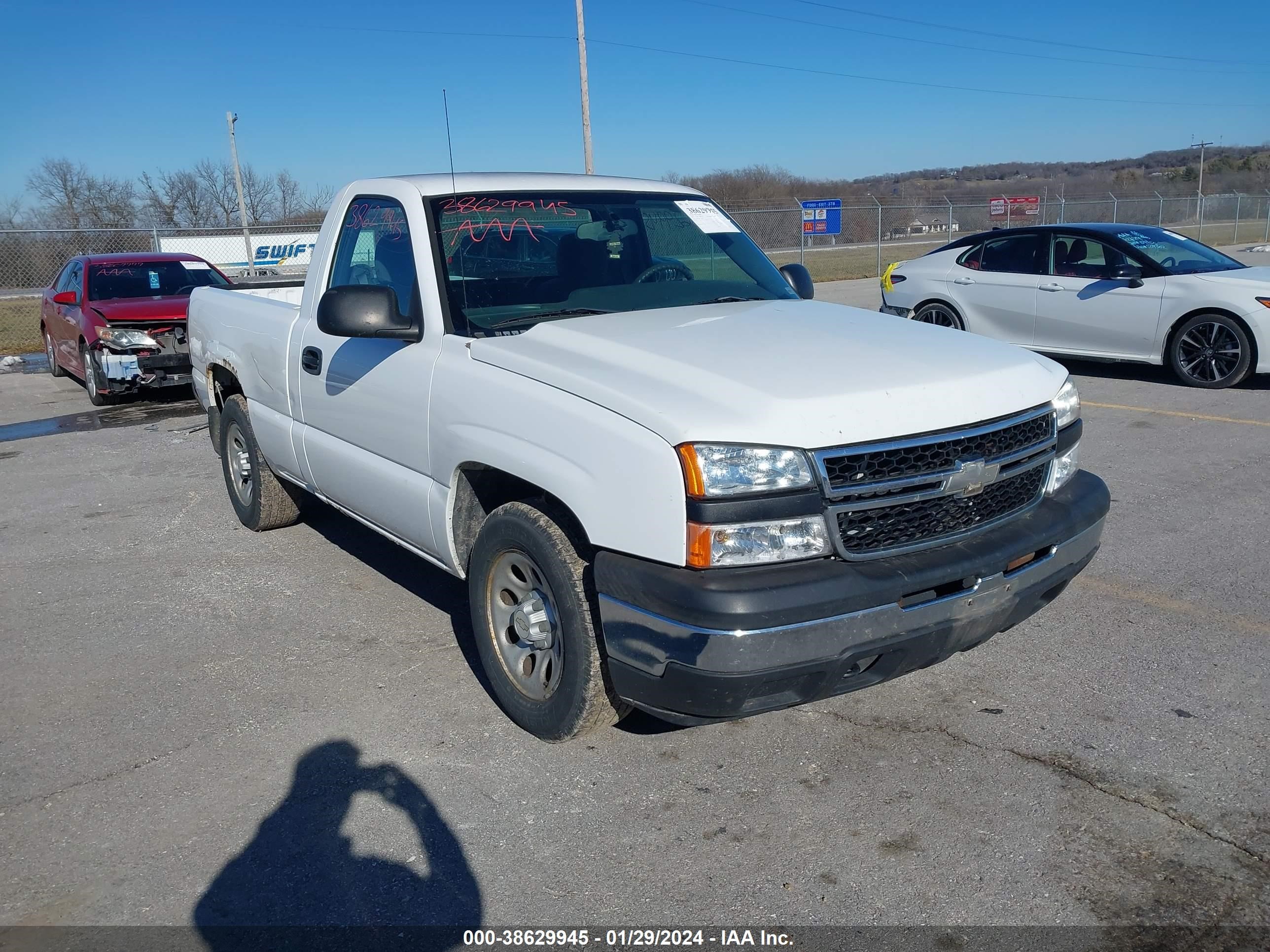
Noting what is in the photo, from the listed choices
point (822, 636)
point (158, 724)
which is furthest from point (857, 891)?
point (158, 724)

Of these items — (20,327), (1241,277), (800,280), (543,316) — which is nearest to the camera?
(543,316)

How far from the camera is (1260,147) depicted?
124 m

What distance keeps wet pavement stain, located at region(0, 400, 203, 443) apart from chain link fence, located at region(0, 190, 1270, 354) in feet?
10.6

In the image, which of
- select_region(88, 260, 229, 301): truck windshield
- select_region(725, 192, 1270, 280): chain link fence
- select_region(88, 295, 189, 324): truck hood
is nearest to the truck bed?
select_region(88, 295, 189, 324): truck hood

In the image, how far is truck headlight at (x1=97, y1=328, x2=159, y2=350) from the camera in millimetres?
11234

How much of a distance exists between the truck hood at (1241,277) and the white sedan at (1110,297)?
0.5 inches

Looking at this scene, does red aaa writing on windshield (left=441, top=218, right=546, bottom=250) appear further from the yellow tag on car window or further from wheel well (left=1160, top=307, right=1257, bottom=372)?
the yellow tag on car window

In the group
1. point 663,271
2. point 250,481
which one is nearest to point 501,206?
point 663,271

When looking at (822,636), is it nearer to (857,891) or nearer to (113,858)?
(857,891)

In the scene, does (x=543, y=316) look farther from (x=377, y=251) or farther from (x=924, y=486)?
(x=924, y=486)

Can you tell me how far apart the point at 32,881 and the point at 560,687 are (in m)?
1.65

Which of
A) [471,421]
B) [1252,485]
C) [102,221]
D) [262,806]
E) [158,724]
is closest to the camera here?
[262,806]

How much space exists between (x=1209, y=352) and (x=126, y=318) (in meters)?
11.1

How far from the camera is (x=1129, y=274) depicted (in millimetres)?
9898
